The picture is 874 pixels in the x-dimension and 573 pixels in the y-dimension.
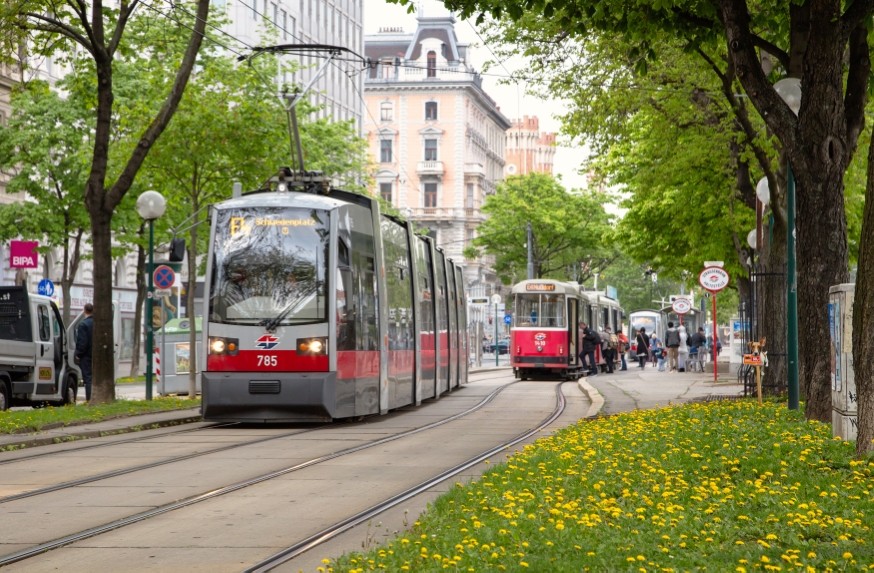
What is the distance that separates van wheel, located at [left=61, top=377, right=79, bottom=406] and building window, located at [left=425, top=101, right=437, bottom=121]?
81.4 meters

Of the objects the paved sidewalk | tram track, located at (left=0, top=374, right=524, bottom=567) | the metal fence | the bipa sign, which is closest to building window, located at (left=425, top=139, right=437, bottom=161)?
the bipa sign

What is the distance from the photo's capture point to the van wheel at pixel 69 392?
25.8m

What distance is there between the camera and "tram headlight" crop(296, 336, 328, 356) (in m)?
17.6

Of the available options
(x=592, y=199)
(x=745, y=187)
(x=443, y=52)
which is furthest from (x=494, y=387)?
(x=443, y=52)

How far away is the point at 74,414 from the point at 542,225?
6164 cm

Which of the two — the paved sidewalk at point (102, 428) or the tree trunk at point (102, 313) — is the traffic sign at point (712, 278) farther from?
the tree trunk at point (102, 313)

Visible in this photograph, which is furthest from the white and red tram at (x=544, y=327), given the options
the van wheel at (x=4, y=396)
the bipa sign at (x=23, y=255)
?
the van wheel at (x=4, y=396)

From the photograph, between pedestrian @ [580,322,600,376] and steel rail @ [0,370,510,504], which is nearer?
steel rail @ [0,370,510,504]

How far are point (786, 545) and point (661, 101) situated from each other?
1839cm

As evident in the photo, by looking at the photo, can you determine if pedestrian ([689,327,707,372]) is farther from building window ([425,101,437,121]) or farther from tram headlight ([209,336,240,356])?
building window ([425,101,437,121])

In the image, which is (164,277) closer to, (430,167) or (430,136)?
(430,167)

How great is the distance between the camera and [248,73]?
1201 inches

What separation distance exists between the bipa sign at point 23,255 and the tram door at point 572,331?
54.2ft

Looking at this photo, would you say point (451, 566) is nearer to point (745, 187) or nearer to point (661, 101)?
point (661, 101)
